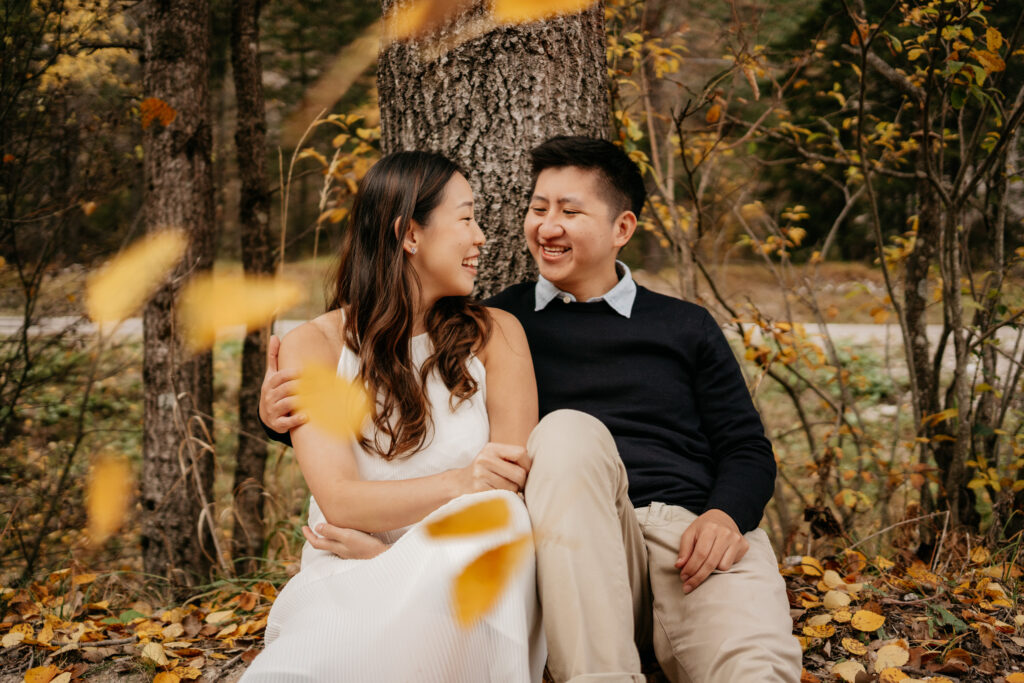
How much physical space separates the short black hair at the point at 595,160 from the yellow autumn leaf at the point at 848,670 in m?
1.47

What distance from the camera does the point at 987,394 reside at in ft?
10.2

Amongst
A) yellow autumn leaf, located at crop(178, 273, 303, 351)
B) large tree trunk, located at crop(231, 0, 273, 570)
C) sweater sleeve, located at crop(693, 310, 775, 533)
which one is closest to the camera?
sweater sleeve, located at crop(693, 310, 775, 533)

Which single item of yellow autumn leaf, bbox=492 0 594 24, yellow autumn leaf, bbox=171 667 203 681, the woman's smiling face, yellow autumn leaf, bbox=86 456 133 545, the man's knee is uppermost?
yellow autumn leaf, bbox=492 0 594 24

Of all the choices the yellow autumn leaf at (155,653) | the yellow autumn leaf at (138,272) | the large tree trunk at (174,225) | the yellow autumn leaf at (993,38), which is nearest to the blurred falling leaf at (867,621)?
the yellow autumn leaf at (993,38)

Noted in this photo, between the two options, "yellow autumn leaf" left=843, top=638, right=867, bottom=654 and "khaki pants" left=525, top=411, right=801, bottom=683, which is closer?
"khaki pants" left=525, top=411, right=801, bottom=683

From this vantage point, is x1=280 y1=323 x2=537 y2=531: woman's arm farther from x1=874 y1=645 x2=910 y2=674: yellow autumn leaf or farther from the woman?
x1=874 y1=645 x2=910 y2=674: yellow autumn leaf

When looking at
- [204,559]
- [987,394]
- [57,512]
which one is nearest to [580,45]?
[987,394]

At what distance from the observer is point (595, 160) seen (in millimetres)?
2332

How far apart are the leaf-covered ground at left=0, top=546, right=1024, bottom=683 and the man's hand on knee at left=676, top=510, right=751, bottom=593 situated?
1.60 feet

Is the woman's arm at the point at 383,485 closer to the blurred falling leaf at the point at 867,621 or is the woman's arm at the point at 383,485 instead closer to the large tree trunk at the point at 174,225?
the blurred falling leaf at the point at 867,621

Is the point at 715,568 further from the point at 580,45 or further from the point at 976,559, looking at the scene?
the point at 580,45

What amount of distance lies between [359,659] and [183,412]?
2.97m

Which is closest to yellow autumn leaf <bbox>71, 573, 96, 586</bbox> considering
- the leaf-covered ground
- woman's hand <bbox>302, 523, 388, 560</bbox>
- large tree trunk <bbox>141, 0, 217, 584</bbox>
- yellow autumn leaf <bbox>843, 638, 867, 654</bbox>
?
the leaf-covered ground

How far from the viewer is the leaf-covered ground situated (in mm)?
2039
